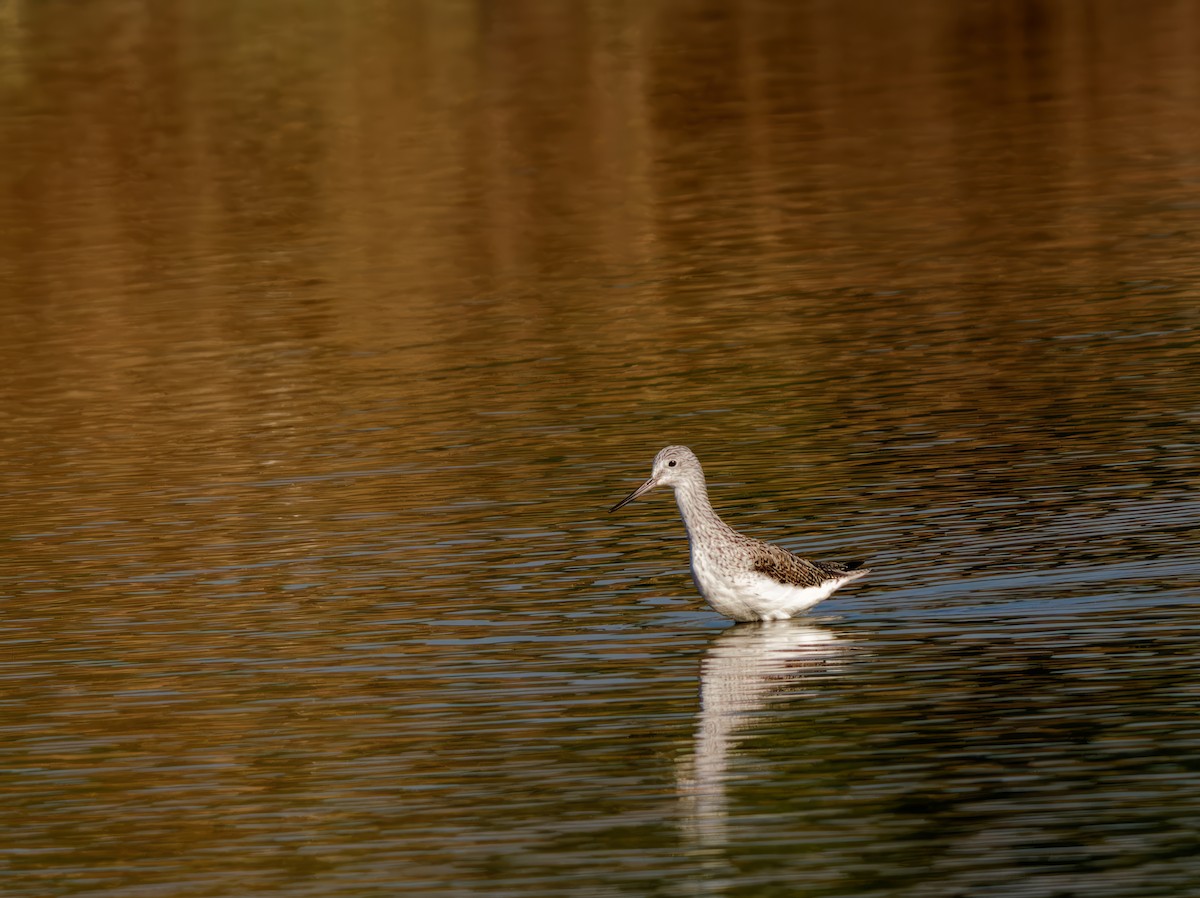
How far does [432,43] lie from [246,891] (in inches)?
2282

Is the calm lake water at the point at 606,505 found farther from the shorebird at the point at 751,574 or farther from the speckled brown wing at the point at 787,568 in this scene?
the speckled brown wing at the point at 787,568

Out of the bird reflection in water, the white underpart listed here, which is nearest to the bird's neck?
the white underpart

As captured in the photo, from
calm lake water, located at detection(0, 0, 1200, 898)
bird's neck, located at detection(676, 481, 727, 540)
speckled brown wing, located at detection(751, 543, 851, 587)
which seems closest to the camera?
calm lake water, located at detection(0, 0, 1200, 898)

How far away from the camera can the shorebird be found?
17.4 metres

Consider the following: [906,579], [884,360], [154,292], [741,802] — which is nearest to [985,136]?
[154,292]

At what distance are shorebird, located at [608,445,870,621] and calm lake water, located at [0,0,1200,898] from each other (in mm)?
242

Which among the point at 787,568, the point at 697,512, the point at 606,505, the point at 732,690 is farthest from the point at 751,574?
the point at 606,505

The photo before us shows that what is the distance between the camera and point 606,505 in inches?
845

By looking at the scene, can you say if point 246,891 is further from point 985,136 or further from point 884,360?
point 985,136

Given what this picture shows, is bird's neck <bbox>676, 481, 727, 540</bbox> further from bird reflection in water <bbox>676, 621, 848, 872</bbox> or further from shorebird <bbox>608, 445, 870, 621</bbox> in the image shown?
bird reflection in water <bbox>676, 621, 848, 872</bbox>

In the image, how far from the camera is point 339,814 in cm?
1401

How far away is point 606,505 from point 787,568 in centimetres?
424

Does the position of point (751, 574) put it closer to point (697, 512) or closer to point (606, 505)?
point (697, 512)

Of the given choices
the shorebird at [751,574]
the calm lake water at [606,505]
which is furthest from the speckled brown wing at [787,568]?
the calm lake water at [606,505]
